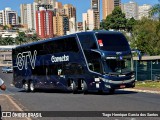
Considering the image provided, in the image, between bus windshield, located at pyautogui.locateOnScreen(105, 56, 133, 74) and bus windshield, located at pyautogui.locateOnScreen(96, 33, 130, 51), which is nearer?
bus windshield, located at pyautogui.locateOnScreen(105, 56, 133, 74)

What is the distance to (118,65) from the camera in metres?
24.0

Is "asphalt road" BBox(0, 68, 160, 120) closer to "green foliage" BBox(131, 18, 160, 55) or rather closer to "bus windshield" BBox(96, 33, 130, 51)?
"bus windshield" BBox(96, 33, 130, 51)

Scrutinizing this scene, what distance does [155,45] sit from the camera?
223 feet

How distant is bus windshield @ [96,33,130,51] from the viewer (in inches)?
942

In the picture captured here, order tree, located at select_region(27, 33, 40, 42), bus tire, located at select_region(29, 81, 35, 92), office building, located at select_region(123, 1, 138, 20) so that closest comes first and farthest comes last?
bus tire, located at select_region(29, 81, 35, 92), office building, located at select_region(123, 1, 138, 20), tree, located at select_region(27, 33, 40, 42)

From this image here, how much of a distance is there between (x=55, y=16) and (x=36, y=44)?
122066 millimetres

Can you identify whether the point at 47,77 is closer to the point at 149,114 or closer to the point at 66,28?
the point at 149,114

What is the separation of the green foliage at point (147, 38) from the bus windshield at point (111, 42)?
40465 mm

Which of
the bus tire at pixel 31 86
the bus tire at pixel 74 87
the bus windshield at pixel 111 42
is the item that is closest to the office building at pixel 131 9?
the bus tire at pixel 31 86

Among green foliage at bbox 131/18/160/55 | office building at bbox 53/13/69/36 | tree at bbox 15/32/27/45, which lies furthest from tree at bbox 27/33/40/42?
green foliage at bbox 131/18/160/55

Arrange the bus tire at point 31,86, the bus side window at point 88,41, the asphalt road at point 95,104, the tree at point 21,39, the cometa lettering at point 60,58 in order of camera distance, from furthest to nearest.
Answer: the tree at point 21,39 < the bus tire at point 31,86 < the cometa lettering at point 60,58 < the bus side window at point 88,41 < the asphalt road at point 95,104

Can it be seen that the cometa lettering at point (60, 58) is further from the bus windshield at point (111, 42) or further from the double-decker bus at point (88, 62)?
the bus windshield at point (111, 42)

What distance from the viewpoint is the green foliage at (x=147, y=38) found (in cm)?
6653

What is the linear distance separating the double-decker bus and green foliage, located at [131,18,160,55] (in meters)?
38.6
